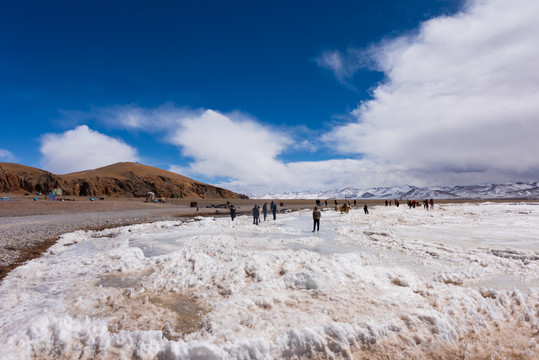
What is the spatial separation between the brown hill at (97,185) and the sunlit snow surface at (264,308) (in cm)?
9752

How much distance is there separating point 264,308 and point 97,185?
114m

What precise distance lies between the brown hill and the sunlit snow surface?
3840 inches

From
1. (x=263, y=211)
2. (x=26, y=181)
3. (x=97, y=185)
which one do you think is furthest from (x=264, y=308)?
(x=97, y=185)

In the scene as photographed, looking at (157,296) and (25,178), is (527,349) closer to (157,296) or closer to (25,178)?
(157,296)

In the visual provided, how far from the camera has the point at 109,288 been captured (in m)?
7.27

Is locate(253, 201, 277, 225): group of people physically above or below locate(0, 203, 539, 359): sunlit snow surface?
above

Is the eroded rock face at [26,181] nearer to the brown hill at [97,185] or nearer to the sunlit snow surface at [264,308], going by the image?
the brown hill at [97,185]

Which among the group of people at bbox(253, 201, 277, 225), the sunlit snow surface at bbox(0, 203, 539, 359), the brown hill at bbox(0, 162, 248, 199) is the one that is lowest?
the sunlit snow surface at bbox(0, 203, 539, 359)

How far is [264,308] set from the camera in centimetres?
573

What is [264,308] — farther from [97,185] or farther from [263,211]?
[97,185]

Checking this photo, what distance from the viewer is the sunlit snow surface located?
4.41 m

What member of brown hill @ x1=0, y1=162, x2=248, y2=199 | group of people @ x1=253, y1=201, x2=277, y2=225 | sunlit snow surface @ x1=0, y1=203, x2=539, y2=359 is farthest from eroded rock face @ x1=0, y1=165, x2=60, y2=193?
sunlit snow surface @ x1=0, y1=203, x2=539, y2=359

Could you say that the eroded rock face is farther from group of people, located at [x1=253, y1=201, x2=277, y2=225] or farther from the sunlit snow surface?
the sunlit snow surface

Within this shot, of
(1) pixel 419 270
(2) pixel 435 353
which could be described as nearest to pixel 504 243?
(1) pixel 419 270
